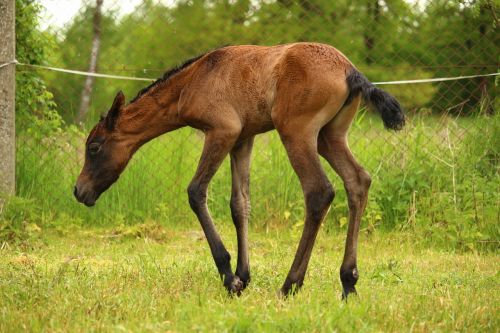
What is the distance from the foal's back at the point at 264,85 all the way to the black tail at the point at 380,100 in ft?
0.21

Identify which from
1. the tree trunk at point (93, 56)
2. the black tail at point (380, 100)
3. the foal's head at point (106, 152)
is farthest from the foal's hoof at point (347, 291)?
the tree trunk at point (93, 56)

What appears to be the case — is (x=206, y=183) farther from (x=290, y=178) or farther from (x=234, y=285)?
(x=290, y=178)

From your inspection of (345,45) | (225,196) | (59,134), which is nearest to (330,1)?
(345,45)

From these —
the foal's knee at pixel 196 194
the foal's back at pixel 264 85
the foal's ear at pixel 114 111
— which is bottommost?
Result: the foal's knee at pixel 196 194

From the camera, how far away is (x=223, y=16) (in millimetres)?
9133

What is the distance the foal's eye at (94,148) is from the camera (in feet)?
19.1

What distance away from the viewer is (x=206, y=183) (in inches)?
207

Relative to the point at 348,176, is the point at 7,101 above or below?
below

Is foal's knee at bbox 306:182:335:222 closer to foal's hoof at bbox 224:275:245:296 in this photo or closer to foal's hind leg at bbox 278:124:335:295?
foal's hind leg at bbox 278:124:335:295

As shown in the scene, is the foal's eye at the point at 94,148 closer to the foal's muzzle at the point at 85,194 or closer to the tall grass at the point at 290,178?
the foal's muzzle at the point at 85,194

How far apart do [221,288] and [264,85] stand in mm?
1360

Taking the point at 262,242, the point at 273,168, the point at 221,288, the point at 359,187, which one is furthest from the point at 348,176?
the point at 273,168

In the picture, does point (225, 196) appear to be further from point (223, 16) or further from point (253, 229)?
point (223, 16)

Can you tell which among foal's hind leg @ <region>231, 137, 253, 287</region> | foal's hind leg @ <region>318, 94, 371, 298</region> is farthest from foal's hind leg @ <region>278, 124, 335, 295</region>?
foal's hind leg @ <region>231, 137, 253, 287</region>
